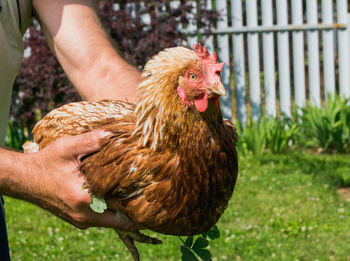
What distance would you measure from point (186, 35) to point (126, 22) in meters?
1.02

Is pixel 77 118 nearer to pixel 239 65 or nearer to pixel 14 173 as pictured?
pixel 14 173

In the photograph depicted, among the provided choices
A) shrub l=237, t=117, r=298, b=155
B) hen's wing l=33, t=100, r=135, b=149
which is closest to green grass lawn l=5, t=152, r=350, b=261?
shrub l=237, t=117, r=298, b=155

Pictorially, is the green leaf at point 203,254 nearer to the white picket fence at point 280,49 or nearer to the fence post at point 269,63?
the white picket fence at point 280,49

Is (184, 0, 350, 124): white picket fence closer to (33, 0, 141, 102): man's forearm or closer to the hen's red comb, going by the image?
(33, 0, 141, 102): man's forearm

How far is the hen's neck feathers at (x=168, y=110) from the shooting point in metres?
1.77

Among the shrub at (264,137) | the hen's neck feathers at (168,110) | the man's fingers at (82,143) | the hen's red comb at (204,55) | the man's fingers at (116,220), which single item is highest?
the hen's red comb at (204,55)

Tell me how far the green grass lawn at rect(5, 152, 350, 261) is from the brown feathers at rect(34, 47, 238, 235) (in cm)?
274

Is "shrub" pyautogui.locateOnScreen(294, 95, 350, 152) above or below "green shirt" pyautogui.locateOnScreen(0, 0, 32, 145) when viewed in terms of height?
below

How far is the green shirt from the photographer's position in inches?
91.0

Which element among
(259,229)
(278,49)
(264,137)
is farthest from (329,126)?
(259,229)

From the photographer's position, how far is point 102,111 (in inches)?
81.7

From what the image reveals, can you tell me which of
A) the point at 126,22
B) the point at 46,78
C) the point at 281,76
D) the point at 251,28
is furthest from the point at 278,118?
the point at 46,78

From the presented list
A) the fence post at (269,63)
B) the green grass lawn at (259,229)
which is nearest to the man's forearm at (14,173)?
the green grass lawn at (259,229)

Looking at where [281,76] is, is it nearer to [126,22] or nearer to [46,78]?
[126,22]
